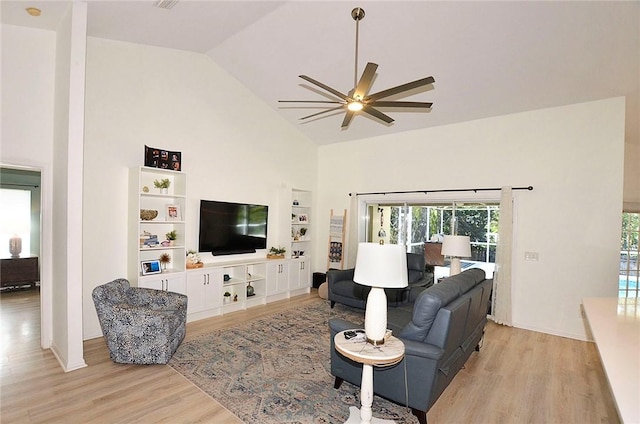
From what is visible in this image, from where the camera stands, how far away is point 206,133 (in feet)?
18.2

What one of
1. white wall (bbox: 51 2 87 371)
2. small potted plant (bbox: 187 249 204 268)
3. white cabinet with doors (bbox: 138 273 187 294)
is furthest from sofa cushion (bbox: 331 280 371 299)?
white wall (bbox: 51 2 87 371)

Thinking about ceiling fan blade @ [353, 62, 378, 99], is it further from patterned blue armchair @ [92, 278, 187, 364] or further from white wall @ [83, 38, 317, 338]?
white wall @ [83, 38, 317, 338]

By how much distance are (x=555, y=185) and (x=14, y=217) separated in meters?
10.3

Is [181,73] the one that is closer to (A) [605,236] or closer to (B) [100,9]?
(B) [100,9]

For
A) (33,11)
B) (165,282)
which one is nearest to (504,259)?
(165,282)

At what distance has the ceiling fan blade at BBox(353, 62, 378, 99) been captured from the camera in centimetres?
287

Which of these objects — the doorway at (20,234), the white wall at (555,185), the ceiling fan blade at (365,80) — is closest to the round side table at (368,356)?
the ceiling fan blade at (365,80)

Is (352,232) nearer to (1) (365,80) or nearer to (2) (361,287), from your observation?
(2) (361,287)

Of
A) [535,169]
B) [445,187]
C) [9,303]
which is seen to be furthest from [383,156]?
[9,303]

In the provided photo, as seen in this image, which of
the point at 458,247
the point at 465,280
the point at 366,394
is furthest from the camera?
the point at 458,247

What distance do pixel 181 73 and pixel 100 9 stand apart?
1.60m

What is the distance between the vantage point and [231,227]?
5.88m

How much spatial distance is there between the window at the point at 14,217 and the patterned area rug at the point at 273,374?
549 centimetres

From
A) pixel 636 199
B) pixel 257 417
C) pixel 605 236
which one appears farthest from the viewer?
pixel 636 199
